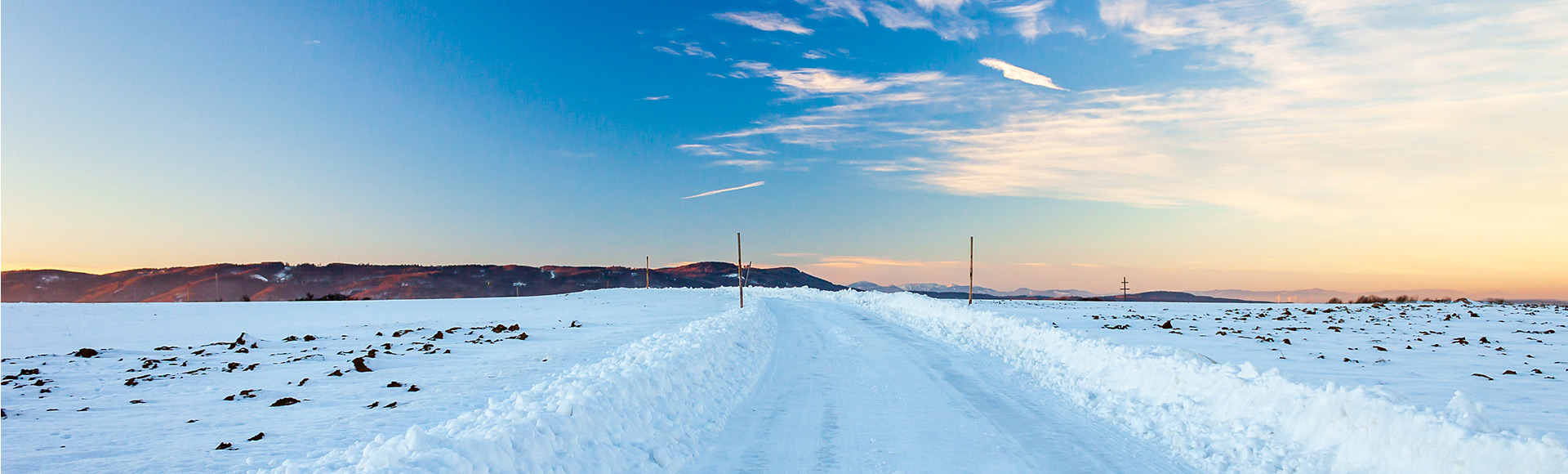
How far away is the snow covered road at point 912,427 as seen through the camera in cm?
706

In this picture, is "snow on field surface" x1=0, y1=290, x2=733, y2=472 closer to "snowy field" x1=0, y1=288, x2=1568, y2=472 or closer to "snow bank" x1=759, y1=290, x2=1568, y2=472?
"snowy field" x1=0, y1=288, x2=1568, y2=472

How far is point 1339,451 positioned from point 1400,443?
0.61 m

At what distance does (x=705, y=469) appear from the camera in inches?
275

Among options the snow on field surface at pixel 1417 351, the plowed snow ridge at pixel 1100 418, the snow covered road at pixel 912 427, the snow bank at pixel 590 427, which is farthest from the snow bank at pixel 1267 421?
Answer: the snow bank at pixel 590 427

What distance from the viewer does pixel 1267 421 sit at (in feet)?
26.9

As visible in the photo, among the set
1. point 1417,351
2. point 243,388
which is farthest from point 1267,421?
point 243,388

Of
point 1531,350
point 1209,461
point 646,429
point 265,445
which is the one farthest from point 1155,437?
point 1531,350

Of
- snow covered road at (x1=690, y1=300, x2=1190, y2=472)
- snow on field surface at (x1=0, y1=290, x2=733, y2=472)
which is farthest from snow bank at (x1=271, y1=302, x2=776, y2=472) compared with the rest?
snow on field surface at (x1=0, y1=290, x2=733, y2=472)

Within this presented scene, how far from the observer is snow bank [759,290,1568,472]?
598 cm

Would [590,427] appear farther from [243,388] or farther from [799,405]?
[243,388]

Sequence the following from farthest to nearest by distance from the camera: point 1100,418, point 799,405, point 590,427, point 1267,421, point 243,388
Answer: point 243,388, point 799,405, point 1100,418, point 1267,421, point 590,427

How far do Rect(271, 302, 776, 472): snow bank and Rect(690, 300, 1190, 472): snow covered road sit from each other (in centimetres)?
52

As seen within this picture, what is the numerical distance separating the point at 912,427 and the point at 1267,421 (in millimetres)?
4408

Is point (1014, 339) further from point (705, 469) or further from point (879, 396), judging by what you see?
point (705, 469)
